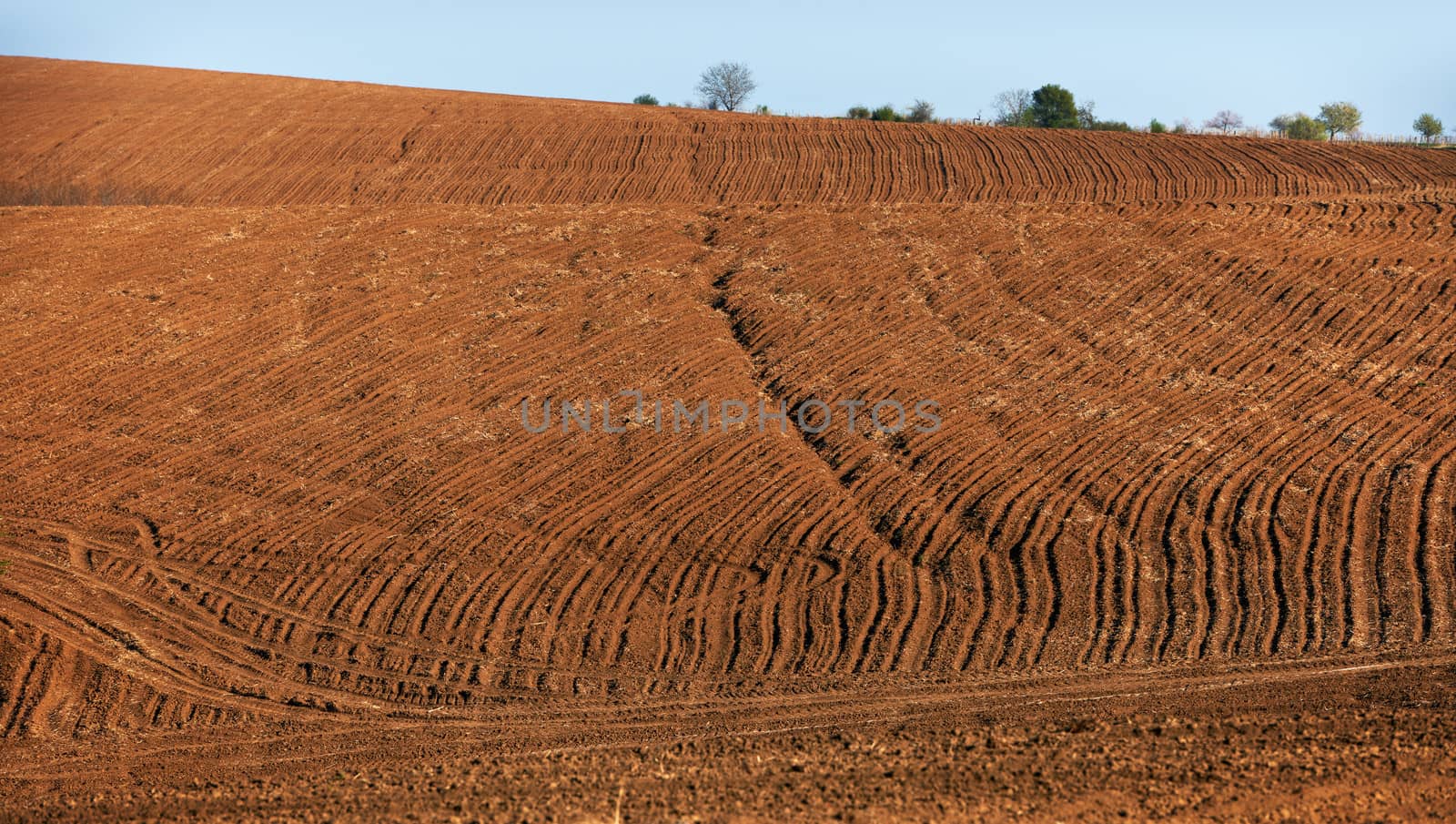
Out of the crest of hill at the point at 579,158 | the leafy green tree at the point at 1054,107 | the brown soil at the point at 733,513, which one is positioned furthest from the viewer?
the leafy green tree at the point at 1054,107

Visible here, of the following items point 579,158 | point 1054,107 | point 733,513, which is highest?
point 1054,107

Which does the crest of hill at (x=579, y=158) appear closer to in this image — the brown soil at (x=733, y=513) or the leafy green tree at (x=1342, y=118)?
the brown soil at (x=733, y=513)

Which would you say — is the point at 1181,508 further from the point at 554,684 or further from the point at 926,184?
the point at 926,184

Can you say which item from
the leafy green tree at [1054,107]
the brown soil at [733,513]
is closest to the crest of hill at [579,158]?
the brown soil at [733,513]

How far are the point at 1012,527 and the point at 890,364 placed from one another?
18.1 feet

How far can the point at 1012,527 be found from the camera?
17484 mm

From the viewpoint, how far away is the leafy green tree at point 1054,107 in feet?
201

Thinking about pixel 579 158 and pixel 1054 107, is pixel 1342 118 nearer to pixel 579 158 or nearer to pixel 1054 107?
pixel 1054 107

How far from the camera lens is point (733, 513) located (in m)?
18.0

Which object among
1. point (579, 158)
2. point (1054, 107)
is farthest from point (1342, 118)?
point (579, 158)

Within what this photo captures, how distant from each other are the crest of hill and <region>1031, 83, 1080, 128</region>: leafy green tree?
20.4m

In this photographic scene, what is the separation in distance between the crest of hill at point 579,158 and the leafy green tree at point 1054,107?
20427 millimetres

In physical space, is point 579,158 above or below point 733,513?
above

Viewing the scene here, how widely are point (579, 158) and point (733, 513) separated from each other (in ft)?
68.4
